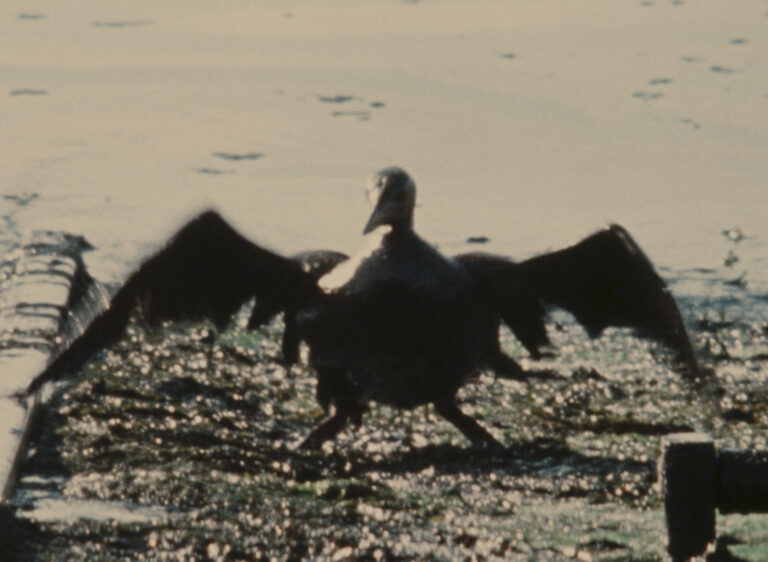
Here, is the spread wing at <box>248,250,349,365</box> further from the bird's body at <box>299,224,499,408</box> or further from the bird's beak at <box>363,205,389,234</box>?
the bird's beak at <box>363,205,389,234</box>

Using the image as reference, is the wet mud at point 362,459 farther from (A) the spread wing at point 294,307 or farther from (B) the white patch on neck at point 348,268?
(B) the white patch on neck at point 348,268

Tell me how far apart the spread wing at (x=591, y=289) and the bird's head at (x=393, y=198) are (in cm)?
31

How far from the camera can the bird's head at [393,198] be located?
644 centimetres

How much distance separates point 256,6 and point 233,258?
9529mm

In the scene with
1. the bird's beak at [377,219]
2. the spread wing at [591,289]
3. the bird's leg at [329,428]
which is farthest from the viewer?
the bird's leg at [329,428]

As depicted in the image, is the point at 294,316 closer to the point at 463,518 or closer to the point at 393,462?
the point at 393,462

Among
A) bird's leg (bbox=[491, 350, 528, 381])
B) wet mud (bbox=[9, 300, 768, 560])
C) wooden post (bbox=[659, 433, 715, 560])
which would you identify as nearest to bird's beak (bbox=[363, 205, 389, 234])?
bird's leg (bbox=[491, 350, 528, 381])

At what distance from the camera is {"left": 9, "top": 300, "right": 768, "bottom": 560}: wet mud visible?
18.3ft

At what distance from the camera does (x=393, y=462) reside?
6680 millimetres

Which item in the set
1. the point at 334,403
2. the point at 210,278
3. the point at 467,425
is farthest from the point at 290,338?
the point at 467,425

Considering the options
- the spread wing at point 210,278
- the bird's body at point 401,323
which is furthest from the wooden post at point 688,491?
the spread wing at point 210,278

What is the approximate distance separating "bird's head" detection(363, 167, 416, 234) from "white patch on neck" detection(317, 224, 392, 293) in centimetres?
6

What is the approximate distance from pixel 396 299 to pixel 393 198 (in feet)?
1.41

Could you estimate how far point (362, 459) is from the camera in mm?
6719
